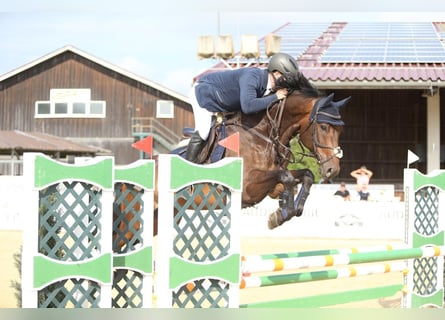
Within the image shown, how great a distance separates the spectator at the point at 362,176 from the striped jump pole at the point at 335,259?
5897mm

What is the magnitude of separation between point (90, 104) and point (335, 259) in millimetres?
12521

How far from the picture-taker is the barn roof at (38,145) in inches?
514

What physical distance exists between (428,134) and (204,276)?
805 cm

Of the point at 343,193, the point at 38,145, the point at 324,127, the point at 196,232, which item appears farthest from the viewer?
the point at 38,145

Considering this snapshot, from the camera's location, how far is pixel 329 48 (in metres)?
10.4

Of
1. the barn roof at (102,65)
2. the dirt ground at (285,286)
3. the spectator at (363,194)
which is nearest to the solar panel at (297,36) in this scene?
the spectator at (363,194)

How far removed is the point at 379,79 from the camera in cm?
947

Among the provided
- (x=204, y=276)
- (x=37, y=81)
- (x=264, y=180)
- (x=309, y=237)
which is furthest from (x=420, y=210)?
(x=37, y=81)

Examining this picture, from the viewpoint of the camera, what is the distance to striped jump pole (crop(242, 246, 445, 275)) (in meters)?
3.13

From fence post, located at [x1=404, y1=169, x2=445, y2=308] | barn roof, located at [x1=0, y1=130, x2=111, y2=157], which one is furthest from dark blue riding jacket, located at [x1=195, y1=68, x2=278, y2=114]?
barn roof, located at [x1=0, y1=130, x2=111, y2=157]

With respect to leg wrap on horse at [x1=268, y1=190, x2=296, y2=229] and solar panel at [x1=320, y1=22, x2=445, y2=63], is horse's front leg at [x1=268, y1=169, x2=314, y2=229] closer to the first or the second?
leg wrap on horse at [x1=268, y1=190, x2=296, y2=229]

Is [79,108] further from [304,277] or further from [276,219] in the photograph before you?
[304,277]

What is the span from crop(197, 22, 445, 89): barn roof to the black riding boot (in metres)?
5.96

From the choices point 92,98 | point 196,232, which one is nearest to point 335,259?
point 196,232
